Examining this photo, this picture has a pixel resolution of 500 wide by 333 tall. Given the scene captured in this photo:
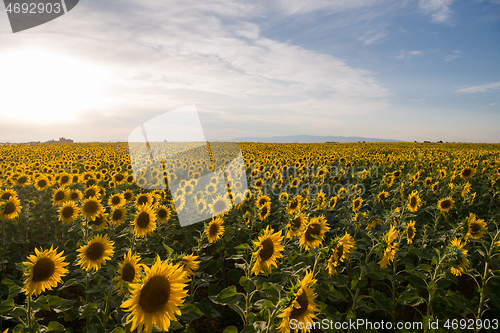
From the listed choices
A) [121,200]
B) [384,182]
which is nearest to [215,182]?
[121,200]

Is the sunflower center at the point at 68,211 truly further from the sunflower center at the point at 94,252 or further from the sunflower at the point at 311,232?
the sunflower at the point at 311,232

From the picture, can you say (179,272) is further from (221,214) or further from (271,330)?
(221,214)

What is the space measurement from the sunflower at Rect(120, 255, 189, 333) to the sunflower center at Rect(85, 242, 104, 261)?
5.81 ft

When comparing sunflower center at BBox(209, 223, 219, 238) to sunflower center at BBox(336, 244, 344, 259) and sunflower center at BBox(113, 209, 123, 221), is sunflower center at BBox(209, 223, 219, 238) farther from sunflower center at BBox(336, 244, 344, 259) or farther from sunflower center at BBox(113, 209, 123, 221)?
sunflower center at BBox(336, 244, 344, 259)

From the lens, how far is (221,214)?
6184 mm

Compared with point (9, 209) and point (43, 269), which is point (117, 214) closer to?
point (43, 269)

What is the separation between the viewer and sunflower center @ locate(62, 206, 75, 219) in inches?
219

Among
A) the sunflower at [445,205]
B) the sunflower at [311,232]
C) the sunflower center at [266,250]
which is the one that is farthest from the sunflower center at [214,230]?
the sunflower at [445,205]

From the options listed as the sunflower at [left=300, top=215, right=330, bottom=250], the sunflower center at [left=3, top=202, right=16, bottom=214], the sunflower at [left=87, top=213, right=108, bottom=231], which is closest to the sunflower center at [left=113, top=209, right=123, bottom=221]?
the sunflower at [left=87, top=213, right=108, bottom=231]

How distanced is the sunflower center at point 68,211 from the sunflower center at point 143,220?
219cm

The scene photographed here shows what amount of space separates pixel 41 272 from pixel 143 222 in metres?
1.78

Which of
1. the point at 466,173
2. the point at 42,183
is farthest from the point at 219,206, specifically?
the point at 466,173

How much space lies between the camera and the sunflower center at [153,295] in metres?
2.13

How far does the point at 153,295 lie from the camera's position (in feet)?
6.98
